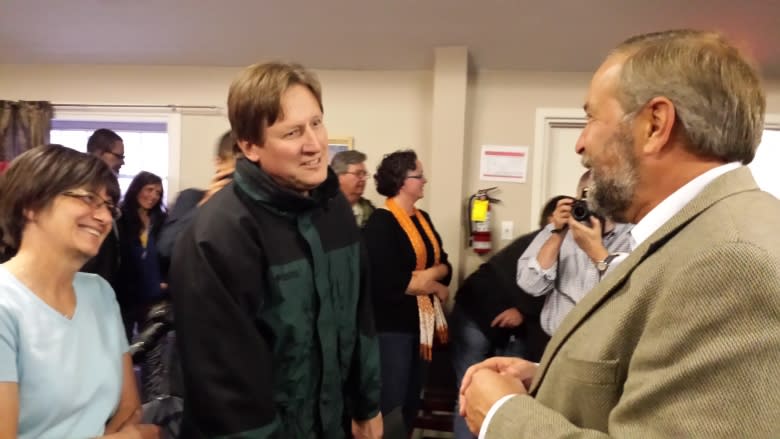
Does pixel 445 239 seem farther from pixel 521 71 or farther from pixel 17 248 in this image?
pixel 17 248

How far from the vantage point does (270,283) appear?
1.13m

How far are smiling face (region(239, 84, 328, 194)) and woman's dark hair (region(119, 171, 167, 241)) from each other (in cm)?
173

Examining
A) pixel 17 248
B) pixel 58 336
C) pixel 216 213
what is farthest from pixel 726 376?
pixel 17 248

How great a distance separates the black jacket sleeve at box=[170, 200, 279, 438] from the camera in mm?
1062

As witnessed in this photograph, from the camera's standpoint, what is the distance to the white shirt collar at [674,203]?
723 mm

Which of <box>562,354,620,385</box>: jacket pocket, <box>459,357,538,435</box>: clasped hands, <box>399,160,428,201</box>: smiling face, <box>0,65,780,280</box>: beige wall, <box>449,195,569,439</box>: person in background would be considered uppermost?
<box>0,65,780,280</box>: beige wall

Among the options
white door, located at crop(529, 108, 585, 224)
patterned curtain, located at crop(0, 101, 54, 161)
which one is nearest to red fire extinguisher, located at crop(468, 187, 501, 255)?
white door, located at crop(529, 108, 585, 224)

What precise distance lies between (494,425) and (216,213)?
0.64 meters

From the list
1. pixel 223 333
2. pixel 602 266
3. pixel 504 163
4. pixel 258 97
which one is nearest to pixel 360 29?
pixel 504 163

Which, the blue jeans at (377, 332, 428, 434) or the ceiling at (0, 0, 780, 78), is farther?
the ceiling at (0, 0, 780, 78)

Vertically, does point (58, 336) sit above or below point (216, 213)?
below

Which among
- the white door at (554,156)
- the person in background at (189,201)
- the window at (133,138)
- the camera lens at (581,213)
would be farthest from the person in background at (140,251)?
the white door at (554,156)

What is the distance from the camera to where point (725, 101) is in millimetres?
713

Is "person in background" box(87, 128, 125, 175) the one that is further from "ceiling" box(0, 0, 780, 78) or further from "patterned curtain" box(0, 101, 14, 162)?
"patterned curtain" box(0, 101, 14, 162)
